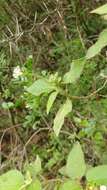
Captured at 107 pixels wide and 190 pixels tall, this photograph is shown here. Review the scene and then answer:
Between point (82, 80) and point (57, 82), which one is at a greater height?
point (57, 82)

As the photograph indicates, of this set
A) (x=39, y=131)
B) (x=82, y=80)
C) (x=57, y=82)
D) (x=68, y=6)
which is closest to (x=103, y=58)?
(x=82, y=80)

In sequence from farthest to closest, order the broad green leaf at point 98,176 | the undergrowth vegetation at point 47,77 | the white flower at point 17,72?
the white flower at point 17,72
the undergrowth vegetation at point 47,77
the broad green leaf at point 98,176

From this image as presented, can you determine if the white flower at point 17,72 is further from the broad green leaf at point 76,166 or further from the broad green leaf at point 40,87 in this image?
the broad green leaf at point 76,166

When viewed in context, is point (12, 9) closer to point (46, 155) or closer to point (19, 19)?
point (19, 19)

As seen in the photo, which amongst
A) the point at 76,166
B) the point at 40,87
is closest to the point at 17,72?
the point at 40,87

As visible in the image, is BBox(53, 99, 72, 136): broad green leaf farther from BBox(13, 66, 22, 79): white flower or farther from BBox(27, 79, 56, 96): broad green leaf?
BBox(13, 66, 22, 79): white flower

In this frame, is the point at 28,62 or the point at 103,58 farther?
the point at 28,62

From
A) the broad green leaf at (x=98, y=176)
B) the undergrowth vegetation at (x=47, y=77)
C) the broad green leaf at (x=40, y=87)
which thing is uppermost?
the broad green leaf at (x=40, y=87)

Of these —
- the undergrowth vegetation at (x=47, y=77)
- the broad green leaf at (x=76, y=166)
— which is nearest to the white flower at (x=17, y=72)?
the undergrowth vegetation at (x=47, y=77)
